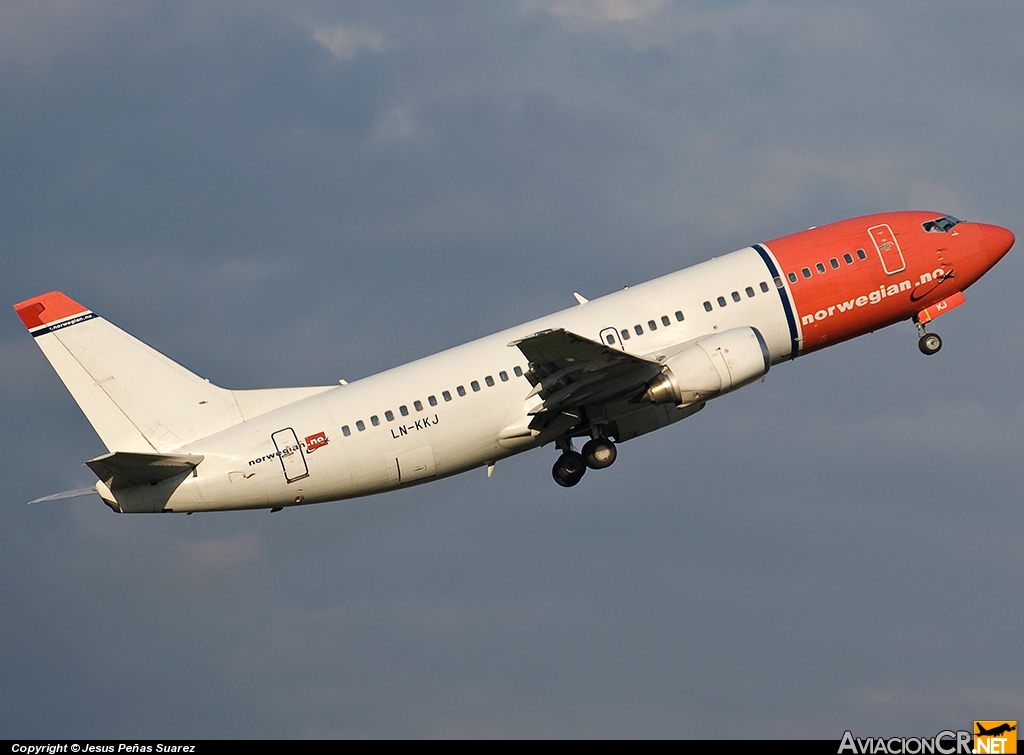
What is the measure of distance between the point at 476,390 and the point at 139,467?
35.1ft

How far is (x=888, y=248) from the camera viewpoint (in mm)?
47531

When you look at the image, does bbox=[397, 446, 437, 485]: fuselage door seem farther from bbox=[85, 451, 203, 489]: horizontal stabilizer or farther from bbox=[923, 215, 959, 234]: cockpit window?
bbox=[923, 215, 959, 234]: cockpit window

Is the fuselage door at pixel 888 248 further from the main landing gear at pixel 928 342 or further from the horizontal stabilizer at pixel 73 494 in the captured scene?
the horizontal stabilizer at pixel 73 494

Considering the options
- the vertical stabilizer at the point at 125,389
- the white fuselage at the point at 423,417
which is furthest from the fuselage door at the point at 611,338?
the vertical stabilizer at the point at 125,389

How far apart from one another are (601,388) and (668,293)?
4.37 metres

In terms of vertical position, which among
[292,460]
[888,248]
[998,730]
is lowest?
[998,730]

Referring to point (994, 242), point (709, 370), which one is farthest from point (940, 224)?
point (709, 370)

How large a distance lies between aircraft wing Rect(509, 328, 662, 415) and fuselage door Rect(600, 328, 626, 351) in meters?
1.60

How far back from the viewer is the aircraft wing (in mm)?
41312

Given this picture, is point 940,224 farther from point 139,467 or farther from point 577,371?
point 139,467
